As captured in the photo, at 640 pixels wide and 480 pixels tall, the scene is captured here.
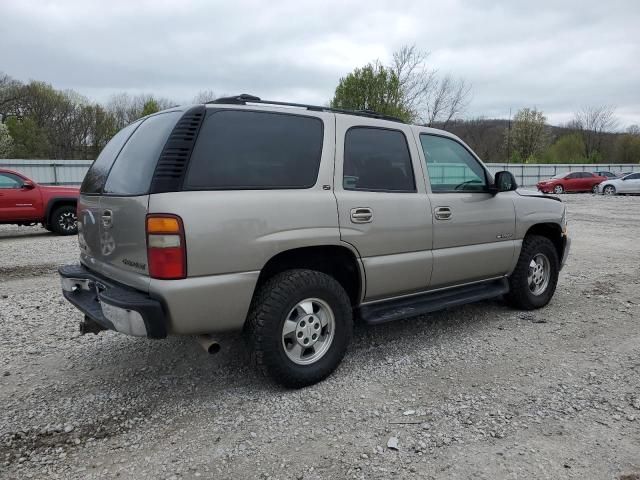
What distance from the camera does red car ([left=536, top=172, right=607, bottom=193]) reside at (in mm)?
29047

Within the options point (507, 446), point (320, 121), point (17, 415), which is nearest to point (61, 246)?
point (17, 415)

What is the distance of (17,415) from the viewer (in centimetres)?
297

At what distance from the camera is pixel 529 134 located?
2343 inches

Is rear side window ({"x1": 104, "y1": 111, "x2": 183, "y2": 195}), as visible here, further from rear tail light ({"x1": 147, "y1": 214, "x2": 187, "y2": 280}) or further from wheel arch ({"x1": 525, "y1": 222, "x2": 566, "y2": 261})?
wheel arch ({"x1": 525, "y1": 222, "x2": 566, "y2": 261})

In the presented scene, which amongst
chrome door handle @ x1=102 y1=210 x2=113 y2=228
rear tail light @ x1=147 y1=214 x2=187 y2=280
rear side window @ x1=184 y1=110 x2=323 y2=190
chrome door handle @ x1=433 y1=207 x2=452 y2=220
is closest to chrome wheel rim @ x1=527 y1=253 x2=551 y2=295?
chrome door handle @ x1=433 y1=207 x2=452 y2=220

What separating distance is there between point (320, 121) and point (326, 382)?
187 cm

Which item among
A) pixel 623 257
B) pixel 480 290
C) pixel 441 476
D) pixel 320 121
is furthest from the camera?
pixel 623 257

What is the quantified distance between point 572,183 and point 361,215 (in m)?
30.2

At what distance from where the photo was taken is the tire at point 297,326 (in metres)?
3.04

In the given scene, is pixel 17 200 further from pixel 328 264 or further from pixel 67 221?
pixel 328 264

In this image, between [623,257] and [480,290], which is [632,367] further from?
[623,257]

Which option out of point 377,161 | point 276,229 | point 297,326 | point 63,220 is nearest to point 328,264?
point 297,326

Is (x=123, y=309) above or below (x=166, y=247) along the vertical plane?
below

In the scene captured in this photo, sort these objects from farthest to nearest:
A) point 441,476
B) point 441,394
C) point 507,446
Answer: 1. point 441,394
2. point 507,446
3. point 441,476
